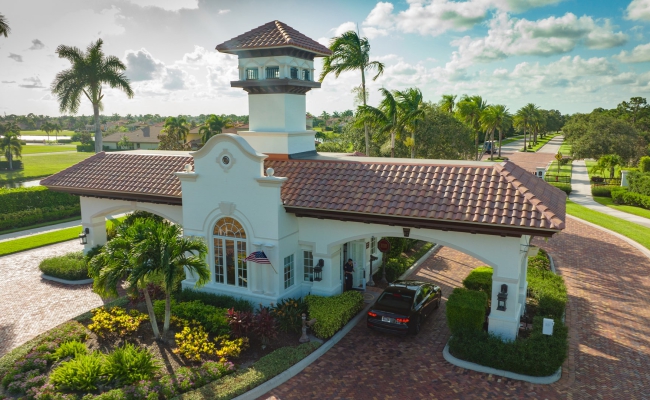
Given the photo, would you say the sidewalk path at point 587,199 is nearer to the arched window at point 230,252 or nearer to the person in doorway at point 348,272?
the person in doorway at point 348,272

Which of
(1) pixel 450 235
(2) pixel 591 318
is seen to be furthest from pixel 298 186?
(2) pixel 591 318

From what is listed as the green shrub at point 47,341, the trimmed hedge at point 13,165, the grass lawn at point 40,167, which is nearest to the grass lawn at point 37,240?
the green shrub at point 47,341

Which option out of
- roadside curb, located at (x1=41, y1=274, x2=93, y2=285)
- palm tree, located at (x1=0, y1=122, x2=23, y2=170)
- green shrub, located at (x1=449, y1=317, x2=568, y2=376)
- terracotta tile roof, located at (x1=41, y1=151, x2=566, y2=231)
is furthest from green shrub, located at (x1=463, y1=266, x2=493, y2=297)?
palm tree, located at (x1=0, y1=122, x2=23, y2=170)

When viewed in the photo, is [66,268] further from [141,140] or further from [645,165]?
[141,140]

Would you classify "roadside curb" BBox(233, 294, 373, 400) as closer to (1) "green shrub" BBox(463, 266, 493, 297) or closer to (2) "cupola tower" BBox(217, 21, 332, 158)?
(1) "green shrub" BBox(463, 266, 493, 297)

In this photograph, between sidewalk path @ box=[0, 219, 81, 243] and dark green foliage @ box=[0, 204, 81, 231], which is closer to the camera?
sidewalk path @ box=[0, 219, 81, 243]

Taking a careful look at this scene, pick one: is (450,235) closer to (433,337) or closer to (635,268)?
(433,337)
